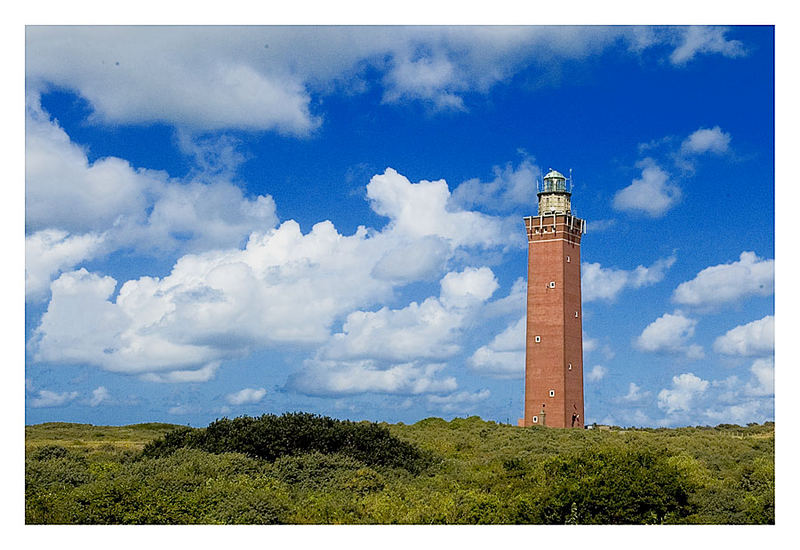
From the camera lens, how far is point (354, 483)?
20312mm

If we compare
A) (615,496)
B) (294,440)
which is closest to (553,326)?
(294,440)

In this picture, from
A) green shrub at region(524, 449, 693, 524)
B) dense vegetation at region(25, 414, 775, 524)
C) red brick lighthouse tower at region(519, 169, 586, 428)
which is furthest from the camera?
red brick lighthouse tower at region(519, 169, 586, 428)

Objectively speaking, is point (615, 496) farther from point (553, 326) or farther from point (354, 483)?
point (553, 326)

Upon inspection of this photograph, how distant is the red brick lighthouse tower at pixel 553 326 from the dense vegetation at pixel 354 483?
21798 mm

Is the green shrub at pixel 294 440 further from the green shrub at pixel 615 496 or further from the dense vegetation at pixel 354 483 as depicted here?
the green shrub at pixel 615 496

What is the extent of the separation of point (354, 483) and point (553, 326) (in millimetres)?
30937

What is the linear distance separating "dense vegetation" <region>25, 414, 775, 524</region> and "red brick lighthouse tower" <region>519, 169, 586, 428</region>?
21798 millimetres

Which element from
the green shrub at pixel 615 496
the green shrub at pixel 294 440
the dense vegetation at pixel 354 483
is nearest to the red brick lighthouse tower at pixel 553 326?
the dense vegetation at pixel 354 483

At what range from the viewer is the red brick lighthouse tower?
49.2 meters

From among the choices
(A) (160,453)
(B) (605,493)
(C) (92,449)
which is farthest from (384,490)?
(C) (92,449)

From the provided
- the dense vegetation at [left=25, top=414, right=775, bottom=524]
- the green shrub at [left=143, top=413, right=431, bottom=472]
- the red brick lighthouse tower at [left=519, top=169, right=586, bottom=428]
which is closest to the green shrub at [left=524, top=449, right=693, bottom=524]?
the dense vegetation at [left=25, top=414, right=775, bottom=524]

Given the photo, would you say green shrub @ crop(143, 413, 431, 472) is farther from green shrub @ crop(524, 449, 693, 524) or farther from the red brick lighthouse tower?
the red brick lighthouse tower

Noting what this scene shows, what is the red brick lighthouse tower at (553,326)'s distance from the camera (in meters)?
49.2
